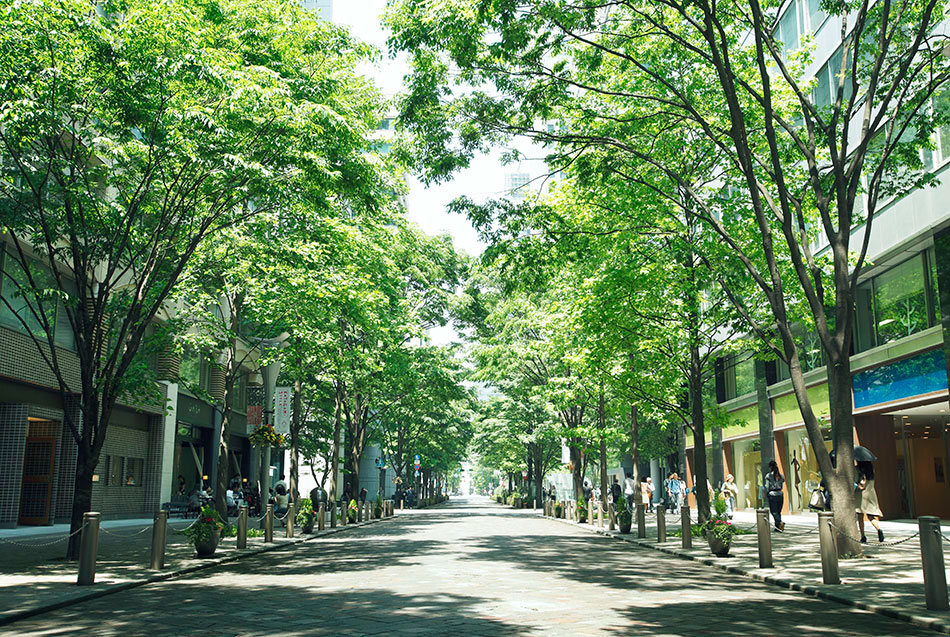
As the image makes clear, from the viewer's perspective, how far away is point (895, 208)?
2336cm

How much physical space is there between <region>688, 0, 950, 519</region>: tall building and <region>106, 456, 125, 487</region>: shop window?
21.4m

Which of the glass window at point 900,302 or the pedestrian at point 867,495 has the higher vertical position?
the glass window at point 900,302

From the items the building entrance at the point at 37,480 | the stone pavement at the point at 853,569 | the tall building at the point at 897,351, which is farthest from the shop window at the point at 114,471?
the tall building at the point at 897,351

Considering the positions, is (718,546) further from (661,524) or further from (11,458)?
(11,458)

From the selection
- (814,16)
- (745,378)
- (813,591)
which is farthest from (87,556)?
(745,378)

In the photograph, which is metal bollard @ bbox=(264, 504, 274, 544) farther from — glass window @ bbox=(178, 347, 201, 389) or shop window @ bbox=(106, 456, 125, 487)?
glass window @ bbox=(178, 347, 201, 389)

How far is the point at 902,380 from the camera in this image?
23969mm

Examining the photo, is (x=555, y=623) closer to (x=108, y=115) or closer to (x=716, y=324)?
(x=108, y=115)

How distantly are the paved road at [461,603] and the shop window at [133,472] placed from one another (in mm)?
17135

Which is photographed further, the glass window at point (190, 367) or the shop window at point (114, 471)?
the glass window at point (190, 367)

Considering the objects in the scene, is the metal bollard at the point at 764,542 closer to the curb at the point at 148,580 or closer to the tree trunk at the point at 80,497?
the curb at the point at 148,580

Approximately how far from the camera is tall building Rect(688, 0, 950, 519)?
71.4 ft

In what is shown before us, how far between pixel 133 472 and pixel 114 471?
1.96 m

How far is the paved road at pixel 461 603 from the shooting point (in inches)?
340
